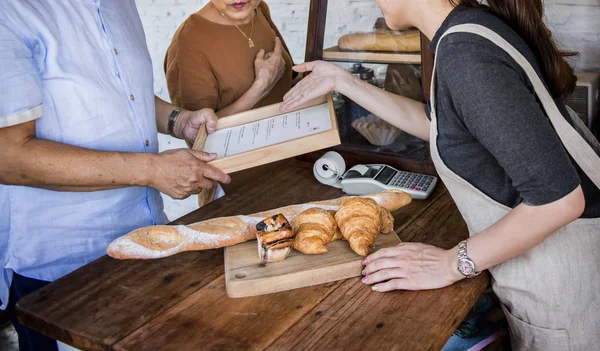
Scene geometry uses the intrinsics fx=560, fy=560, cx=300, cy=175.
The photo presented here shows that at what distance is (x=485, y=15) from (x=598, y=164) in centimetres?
41

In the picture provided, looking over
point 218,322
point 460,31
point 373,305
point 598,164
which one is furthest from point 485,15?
point 218,322

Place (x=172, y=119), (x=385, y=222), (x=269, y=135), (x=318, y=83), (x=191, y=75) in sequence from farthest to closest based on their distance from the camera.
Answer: (x=191, y=75)
(x=172, y=119)
(x=318, y=83)
(x=269, y=135)
(x=385, y=222)

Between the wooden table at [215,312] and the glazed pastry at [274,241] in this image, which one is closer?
the wooden table at [215,312]

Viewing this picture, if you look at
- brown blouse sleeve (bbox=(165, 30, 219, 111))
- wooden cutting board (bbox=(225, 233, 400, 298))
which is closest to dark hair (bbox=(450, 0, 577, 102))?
wooden cutting board (bbox=(225, 233, 400, 298))

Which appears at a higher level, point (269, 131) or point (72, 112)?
point (72, 112)

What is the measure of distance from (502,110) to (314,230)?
0.50m

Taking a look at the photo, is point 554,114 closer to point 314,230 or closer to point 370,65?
point 314,230

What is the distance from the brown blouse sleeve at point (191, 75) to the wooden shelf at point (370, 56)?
1.86 feet

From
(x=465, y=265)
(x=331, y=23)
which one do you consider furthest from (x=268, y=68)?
(x=465, y=265)

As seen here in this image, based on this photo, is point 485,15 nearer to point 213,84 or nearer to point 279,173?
point 279,173

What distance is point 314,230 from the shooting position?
1300 mm

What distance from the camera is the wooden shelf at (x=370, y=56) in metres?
1.83

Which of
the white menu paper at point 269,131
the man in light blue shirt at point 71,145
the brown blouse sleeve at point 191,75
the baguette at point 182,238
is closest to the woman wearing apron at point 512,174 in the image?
the baguette at point 182,238

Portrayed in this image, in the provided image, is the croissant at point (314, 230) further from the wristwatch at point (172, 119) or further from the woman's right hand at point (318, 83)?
the wristwatch at point (172, 119)
